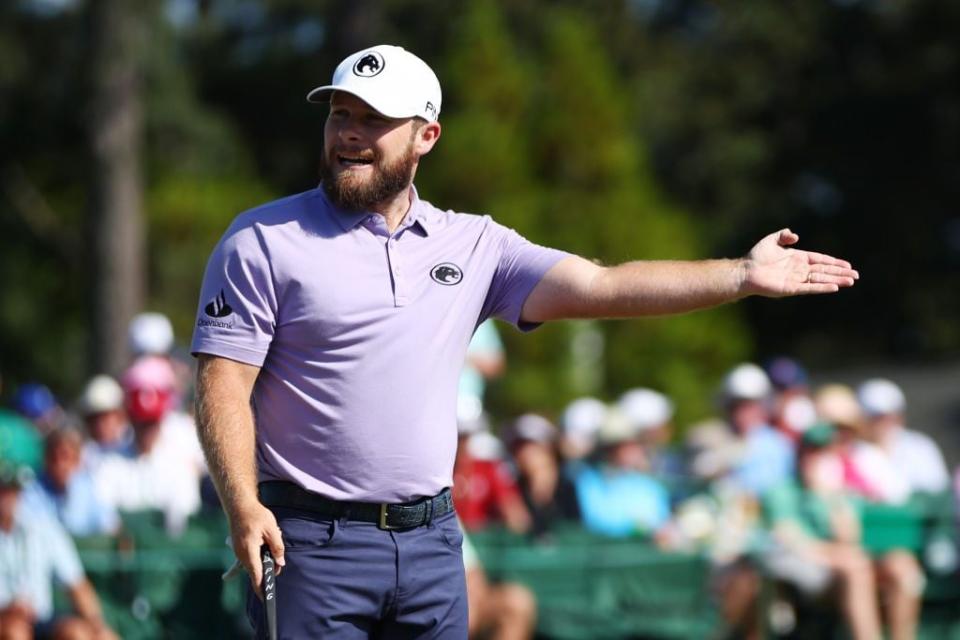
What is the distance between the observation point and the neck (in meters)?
4.64

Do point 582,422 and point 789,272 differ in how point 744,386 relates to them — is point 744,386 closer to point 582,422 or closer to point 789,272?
point 582,422

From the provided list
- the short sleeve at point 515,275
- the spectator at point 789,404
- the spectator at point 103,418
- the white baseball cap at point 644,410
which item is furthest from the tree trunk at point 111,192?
the short sleeve at point 515,275

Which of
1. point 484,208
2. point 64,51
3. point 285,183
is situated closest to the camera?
point 484,208

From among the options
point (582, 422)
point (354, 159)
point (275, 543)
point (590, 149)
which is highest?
point (590, 149)

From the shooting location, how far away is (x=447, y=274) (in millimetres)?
4703

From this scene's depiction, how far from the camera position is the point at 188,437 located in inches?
376

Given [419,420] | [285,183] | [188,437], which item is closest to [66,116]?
[285,183]

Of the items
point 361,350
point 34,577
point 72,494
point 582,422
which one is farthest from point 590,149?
point 361,350

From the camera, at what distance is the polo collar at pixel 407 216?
4602mm

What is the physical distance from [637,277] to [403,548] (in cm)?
98

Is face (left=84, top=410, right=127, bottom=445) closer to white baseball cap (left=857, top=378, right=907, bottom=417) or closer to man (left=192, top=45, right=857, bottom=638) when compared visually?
white baseball cap (left=857, top=378, right=907, bottom=417)

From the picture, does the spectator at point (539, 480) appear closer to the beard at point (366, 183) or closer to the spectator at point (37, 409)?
the spectator at point (37, 409)

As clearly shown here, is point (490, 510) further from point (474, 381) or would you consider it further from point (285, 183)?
point (285, 183)

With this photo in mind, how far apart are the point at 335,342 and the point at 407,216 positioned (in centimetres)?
45
